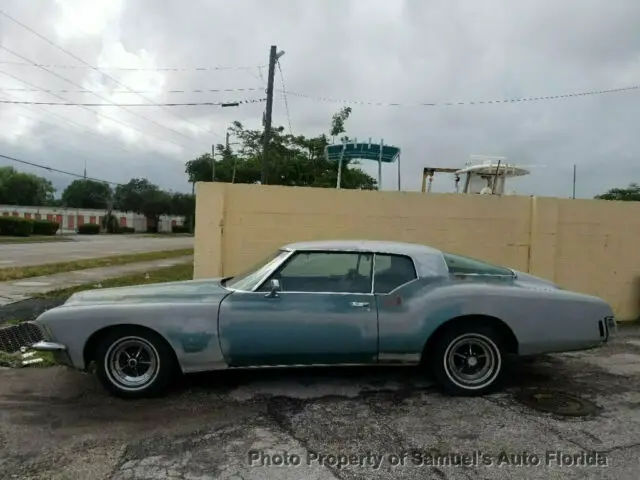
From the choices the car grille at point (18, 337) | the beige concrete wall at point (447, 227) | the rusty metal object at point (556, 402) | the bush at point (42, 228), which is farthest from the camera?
the bush at point (42, 228)

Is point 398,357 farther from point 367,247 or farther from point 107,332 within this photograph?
point 107,332

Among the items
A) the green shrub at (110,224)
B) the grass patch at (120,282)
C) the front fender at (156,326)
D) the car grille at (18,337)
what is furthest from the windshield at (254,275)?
the green shrub at (110,224)

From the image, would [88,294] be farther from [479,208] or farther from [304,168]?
[304,168]

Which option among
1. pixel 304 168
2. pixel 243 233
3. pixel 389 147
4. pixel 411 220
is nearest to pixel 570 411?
pixel 411 220

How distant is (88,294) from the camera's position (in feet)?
15.4

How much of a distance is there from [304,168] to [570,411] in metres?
20.6

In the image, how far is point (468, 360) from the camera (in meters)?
4.42

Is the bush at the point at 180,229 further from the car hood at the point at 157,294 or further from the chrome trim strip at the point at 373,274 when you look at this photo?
the chrome trim strip at the point at 373,274

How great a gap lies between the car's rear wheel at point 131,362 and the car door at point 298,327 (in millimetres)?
505

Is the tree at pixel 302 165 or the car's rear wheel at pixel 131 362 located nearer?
the car's rear wheel at pixel 131 362

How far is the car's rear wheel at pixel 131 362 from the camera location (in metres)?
4.16

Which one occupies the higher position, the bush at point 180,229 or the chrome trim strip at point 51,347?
the chrome trim strip at point 51,347

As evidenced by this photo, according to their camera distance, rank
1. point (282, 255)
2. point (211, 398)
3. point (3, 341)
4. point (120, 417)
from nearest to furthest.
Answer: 1. point (120, 417)
2. point (211, 398)
3. point (282, 255)
4. point (3, 341)

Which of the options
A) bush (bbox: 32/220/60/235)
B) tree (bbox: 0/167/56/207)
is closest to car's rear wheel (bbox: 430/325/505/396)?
bush (bbox: 32/220/60/235)
